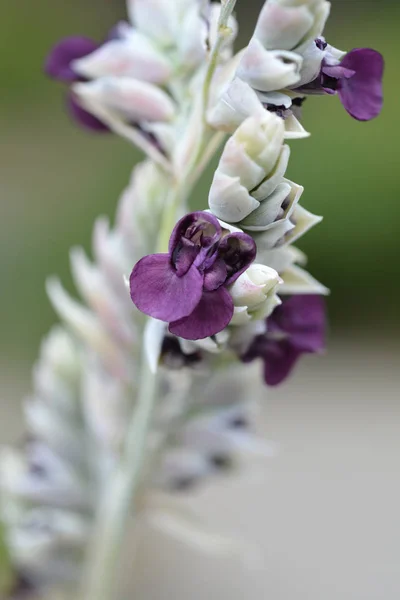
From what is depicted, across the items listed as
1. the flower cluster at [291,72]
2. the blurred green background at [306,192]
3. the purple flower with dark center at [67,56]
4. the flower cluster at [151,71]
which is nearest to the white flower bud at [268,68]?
the flower cluster at [291,72]

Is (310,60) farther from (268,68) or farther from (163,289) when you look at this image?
(163,289)

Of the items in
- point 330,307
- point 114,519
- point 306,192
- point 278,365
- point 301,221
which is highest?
point 301,221

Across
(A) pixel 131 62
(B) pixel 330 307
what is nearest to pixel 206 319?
(A) pixel 131 62

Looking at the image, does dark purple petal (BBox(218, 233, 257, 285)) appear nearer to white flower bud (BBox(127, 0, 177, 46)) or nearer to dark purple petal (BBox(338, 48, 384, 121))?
dark purple petal (BBox(338, 48, 384, 121))

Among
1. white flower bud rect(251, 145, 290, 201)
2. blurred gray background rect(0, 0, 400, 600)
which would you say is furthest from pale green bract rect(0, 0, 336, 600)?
blurred gray background rect(0, 0, 400, 600)

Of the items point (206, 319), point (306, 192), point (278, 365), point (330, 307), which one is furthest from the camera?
point (330, 307)

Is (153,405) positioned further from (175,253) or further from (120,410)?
(175,253)

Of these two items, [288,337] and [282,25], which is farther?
[288,337]

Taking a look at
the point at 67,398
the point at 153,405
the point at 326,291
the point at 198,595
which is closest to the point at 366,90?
the point at 326,291
